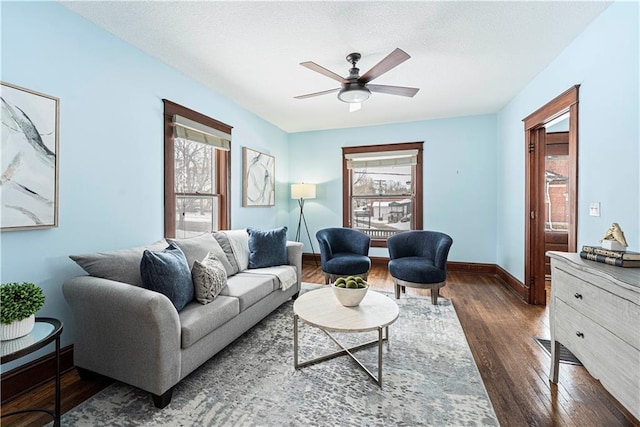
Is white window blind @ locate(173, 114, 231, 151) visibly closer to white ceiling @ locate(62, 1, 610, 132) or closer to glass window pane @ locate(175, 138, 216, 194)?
glass window pane @ locate(175, 138, 216, 194)

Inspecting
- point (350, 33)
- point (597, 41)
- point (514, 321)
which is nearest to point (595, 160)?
point (597, 41)

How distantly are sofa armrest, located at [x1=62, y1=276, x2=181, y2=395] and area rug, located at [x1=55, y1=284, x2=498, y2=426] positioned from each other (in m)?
0.17

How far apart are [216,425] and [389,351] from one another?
137 centimetres

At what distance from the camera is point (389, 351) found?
2355mm

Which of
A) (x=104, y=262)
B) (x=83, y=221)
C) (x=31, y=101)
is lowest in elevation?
(x=104, y=262)

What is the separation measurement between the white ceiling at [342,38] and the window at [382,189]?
1.59 m

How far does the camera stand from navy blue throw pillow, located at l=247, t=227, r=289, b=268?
11.0ft

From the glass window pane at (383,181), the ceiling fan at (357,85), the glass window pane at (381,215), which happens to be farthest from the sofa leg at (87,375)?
the glass window pane at (383,181)

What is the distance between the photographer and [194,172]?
3.57 meters

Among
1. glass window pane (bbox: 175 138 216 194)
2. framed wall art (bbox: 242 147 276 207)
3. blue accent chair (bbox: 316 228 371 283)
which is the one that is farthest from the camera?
framed wall art (bbox: 242 147 276 207)

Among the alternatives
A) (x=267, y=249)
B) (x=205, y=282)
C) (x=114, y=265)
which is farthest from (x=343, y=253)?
(x=114, y=265)

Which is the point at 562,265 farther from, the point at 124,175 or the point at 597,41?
the point at 124,175

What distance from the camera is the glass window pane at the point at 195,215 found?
3.35 meters

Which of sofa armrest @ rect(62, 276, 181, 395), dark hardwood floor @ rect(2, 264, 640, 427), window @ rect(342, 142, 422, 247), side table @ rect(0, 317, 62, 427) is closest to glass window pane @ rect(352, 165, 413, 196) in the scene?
window @ rect(342, 142, 422, 247)
